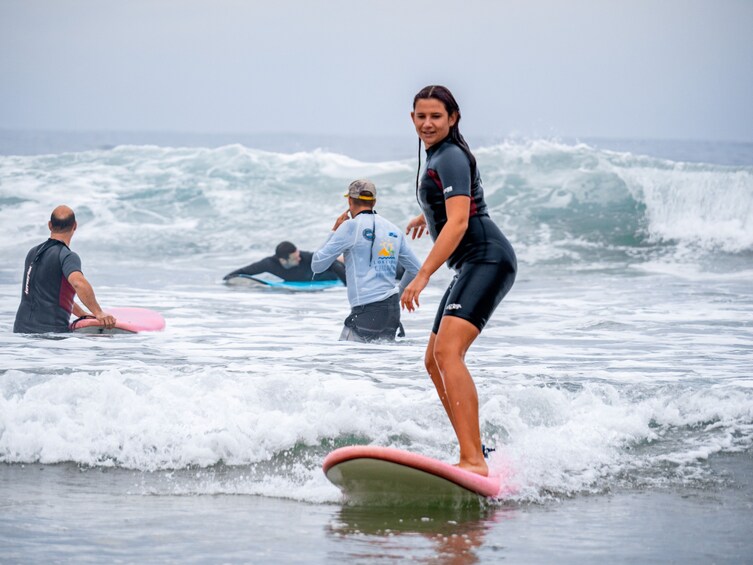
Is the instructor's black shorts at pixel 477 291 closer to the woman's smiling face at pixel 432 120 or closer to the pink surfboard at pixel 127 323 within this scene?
the woman's smiling face at pixel 432 120

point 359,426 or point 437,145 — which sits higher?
point 437,145

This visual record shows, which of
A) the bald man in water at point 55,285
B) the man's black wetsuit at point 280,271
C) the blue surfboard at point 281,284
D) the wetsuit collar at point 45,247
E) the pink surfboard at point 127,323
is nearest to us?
the bald man in water at point 55,285

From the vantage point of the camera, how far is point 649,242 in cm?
2170

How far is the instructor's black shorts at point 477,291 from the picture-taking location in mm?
4734

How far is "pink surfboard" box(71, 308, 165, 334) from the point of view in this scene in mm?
9320

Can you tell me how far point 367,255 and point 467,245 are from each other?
366cm

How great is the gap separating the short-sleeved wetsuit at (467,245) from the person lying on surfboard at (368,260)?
347 cm

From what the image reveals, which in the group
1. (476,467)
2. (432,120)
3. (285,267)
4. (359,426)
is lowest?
(359,426)

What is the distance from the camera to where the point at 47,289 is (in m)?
8.91

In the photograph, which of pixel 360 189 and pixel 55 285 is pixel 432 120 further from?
pixel 55 285

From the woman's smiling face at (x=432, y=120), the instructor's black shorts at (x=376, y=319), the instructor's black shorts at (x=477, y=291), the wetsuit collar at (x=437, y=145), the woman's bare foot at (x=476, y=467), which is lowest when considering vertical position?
the woman's bare foot at (x=476, y=467)

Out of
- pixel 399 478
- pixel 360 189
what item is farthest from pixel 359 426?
pixel 360 189

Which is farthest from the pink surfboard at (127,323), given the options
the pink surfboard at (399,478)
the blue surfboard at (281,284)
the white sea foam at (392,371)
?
the pink surfboard at (399,478)

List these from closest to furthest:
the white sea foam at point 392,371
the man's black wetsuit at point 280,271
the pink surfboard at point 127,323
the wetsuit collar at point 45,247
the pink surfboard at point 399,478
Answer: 1. the pink surfboard at point 399,478
2. the white sea foam at point 392,371
3. the wetsuit collar at point 45,247
4. the pink surfboard at point 127,323
5. the man's black wetsuit at point 280,271
